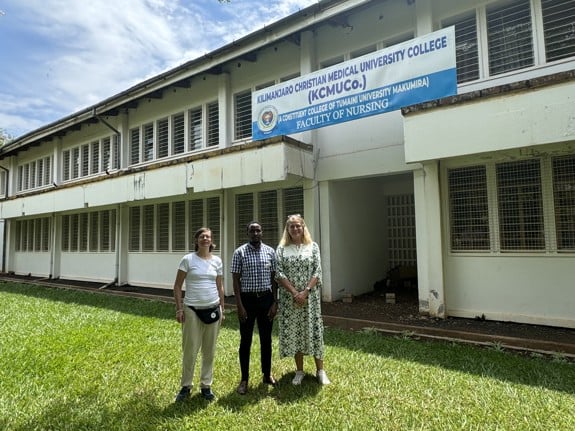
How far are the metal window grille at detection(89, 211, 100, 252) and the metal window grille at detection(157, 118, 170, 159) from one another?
441 cm

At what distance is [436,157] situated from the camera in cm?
640

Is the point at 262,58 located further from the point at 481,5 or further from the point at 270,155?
the point at 481,5

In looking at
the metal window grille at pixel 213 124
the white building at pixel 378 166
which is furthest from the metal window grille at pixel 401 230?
the metal window grille at pixel 213 124

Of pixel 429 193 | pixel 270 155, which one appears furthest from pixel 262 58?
pixel 429 193

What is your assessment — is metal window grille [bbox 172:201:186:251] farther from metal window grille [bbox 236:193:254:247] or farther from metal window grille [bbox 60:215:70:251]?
metal window grille [bbox 60:215:70:251]

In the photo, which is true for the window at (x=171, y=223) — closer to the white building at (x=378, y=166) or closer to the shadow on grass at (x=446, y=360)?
the white building at (x=378, y=166)

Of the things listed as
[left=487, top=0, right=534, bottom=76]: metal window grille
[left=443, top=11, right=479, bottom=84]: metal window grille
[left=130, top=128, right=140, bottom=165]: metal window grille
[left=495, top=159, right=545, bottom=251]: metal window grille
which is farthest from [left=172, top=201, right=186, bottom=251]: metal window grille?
[left=487, top=0, right=534, bottom=76]: metal window grille

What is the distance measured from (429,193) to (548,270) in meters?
2.24

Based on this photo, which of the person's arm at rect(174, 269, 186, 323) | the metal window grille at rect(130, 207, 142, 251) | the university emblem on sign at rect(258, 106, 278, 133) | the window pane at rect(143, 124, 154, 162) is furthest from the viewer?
the metal window grille at rect(130, 207, 142, 251)

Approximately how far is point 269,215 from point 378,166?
124 inches

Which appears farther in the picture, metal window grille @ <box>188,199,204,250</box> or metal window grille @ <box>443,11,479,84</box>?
metal window grille @ <box>188,199,204,250</box>

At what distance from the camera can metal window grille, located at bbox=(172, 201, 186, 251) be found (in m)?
11.8

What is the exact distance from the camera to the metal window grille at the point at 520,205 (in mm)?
6531

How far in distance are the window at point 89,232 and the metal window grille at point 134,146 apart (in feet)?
7.24
